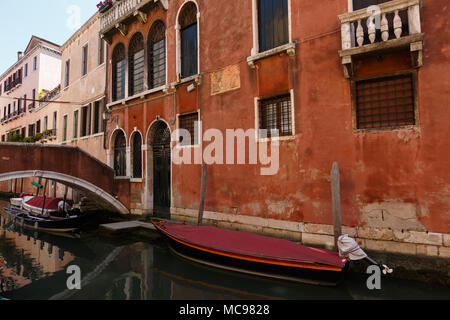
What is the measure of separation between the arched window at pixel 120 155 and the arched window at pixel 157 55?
2.71 m

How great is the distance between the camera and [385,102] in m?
5.25

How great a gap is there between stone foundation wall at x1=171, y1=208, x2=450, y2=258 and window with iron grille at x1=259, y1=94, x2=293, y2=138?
211 cm

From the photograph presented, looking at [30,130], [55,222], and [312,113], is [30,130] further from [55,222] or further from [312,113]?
[312,113]

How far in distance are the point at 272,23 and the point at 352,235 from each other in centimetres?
Answer: 529

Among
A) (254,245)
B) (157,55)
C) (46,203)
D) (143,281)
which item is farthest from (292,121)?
(46,203)

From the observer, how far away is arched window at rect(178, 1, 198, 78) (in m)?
8.97

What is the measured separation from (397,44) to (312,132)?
2110 mm

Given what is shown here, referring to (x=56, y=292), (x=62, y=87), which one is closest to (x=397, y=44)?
(x=56, y=292)

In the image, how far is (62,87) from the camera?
15945 mm

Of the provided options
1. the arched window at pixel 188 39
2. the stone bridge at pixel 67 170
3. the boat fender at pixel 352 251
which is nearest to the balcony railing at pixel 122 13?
the arched window at pixel 188 39

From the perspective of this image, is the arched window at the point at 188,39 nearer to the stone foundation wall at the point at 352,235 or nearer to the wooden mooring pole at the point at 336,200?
the stone foundation wall at the point at 352,235

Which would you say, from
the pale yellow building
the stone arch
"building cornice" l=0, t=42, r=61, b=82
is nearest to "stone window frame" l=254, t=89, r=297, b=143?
the stone arch

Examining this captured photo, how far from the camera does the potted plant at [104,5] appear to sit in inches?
468

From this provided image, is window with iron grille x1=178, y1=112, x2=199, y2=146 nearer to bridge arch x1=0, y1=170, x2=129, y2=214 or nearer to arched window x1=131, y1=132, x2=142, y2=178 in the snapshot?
arched window x1=131, y1=132, x2=142, y2=178
